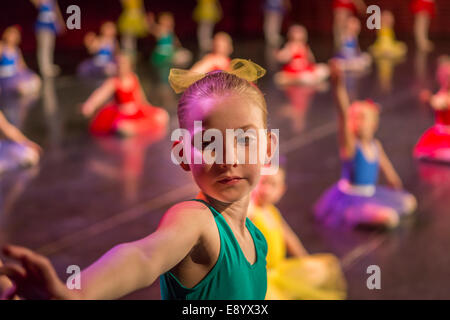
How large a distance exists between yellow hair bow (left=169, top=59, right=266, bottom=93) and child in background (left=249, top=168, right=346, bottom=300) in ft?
4.03

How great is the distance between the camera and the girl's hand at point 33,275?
0.92m

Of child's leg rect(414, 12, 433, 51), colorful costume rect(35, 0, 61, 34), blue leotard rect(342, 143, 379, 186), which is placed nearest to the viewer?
blue leotard rect(342, 143, 379, 186)

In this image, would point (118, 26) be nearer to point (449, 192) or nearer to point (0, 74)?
point (0, 74)

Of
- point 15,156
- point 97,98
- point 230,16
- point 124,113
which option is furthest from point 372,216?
point 230,16

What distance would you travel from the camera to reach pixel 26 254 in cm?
91

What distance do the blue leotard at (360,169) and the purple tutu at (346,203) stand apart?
11cm

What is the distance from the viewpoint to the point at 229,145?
122 cm

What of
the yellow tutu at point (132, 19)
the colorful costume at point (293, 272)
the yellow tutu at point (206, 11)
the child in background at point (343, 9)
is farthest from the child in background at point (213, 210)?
the yellow tutu at point (206, 11)

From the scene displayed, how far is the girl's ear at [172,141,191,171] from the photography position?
50.2 inches

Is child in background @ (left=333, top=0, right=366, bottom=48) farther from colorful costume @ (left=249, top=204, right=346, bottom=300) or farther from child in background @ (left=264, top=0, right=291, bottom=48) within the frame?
colorful costume @ (left=249, top=204, right=346, bottom=300)

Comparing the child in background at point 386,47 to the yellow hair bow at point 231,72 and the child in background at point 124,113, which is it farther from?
the yellow hair bow at point 231,72

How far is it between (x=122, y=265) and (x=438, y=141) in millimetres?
4640

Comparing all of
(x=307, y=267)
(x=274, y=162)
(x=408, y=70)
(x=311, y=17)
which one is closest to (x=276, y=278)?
(x=307, y=267)

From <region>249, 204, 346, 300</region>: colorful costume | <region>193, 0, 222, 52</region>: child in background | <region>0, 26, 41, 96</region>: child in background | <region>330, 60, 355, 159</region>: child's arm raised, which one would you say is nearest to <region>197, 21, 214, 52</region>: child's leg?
<region>193, 0, 222, 52</region>: child in background
